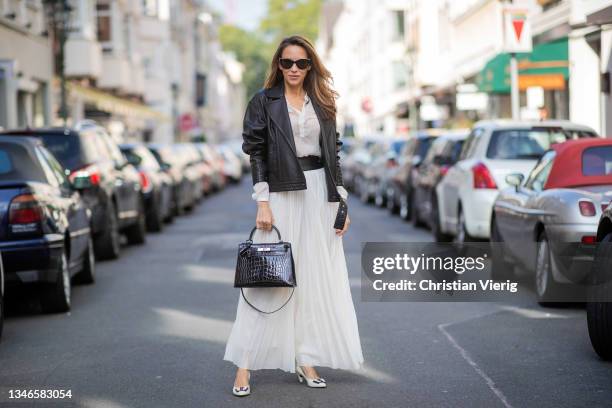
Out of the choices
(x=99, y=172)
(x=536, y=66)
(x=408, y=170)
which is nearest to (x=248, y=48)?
(x=536, y=66)

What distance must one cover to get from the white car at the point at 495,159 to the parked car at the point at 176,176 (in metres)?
10.3

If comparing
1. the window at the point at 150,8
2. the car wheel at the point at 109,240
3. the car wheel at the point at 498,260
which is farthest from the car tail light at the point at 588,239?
the window at the point at 150,8

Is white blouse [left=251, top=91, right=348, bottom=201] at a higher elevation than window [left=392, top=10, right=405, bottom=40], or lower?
lower

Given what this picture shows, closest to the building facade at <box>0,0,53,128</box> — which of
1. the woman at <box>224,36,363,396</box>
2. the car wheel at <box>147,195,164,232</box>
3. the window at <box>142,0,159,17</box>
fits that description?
the car wheel at <box>147,195,164,232</box>

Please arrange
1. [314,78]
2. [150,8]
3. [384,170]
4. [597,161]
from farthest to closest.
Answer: [150,8]
[384,170]
[597,161]
[314,78]

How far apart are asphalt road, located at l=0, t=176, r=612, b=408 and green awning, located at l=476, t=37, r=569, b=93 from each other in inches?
610

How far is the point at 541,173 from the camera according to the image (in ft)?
36.8

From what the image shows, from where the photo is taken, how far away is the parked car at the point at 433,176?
16608mm

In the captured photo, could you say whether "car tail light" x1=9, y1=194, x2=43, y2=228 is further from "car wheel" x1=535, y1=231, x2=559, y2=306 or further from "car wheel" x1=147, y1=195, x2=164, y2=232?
"car wheel" x1=147, y1=195, x2=164, y2=232

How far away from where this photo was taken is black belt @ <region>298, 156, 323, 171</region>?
268 inches

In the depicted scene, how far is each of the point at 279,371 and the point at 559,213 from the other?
135 inches

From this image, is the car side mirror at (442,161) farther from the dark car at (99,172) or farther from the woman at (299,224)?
the woman at (299,224)

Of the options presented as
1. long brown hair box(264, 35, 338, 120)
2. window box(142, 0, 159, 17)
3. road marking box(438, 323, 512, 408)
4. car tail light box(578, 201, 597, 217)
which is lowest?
road marking box(438, 323, 512, 408)

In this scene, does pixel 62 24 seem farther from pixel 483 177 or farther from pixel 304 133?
pixel 304 133
